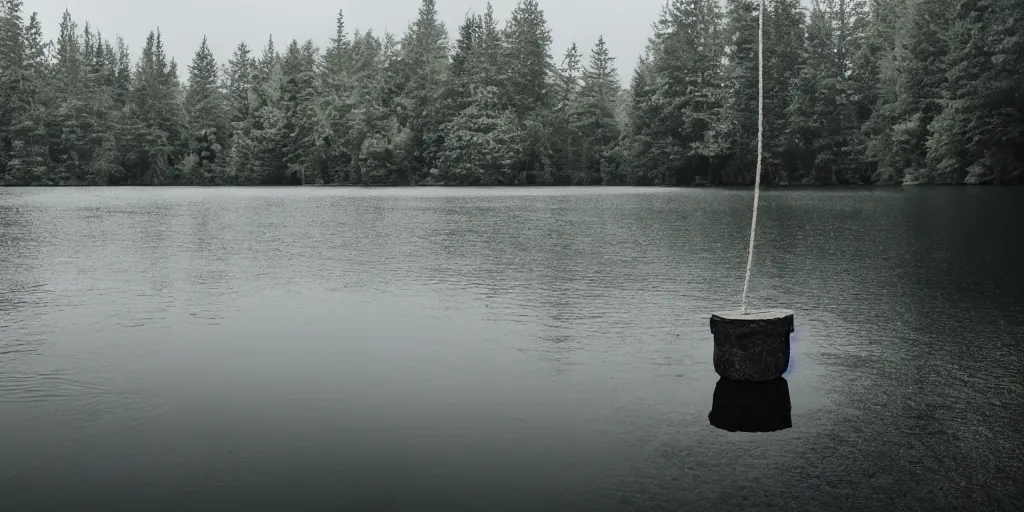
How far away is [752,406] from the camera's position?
32.6 feet

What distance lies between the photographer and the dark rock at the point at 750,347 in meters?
10.7

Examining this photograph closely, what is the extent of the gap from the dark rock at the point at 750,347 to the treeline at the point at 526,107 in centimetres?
6969

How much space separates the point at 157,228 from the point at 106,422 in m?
28.3

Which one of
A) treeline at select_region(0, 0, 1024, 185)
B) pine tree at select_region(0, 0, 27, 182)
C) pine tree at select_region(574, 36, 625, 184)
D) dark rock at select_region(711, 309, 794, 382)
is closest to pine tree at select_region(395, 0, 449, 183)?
treeline at select_region(0, 0, 1024, 185)

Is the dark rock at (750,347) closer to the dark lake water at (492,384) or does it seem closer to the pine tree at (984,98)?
the dark lake water at (492,384)

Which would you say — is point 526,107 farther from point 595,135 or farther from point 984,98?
point 984,98

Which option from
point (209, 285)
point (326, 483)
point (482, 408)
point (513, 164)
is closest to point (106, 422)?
point (326, 483)

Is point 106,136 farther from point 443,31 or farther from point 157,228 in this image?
point 157,228

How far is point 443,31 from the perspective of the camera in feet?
430

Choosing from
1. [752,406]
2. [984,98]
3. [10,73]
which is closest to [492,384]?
[752,406]

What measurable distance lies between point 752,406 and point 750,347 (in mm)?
1053

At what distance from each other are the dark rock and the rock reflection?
12 cm

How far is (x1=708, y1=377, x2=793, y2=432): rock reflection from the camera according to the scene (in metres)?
9.20

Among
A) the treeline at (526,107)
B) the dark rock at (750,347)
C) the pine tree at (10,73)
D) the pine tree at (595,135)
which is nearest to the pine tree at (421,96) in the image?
the treeline at (526,107)
